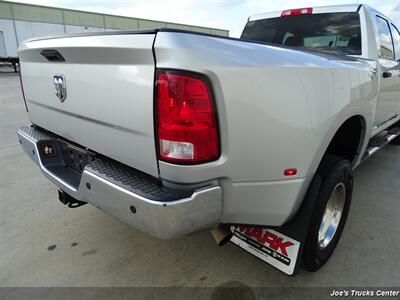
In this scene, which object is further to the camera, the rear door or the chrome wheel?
the rear door

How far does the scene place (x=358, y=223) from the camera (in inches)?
111

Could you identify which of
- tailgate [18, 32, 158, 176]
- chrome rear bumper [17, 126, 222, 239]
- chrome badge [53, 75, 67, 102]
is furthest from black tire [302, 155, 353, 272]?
chrome badge [53, 75, 67, 102]

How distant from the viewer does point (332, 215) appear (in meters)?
2.33

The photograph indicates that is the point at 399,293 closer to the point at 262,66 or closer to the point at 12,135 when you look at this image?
the point at 262,66

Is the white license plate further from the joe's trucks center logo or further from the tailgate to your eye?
the tailgate

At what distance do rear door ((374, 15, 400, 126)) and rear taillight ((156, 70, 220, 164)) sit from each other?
2184 mm

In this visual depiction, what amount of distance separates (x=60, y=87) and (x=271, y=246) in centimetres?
175

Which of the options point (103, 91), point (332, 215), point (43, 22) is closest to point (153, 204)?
point (103, 91)

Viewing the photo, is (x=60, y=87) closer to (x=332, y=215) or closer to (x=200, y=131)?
(x=200, y=131)

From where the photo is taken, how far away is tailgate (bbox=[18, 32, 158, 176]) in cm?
141

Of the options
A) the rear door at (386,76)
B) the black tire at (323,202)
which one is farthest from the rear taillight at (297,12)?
the black tire at (323,202)

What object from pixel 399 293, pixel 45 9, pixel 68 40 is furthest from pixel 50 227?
pixel 45 9

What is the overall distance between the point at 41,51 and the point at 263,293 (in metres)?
2.24

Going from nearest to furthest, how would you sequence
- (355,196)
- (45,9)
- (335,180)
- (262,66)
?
(262,66)
(335,180)
(355,196)
(45,9)
